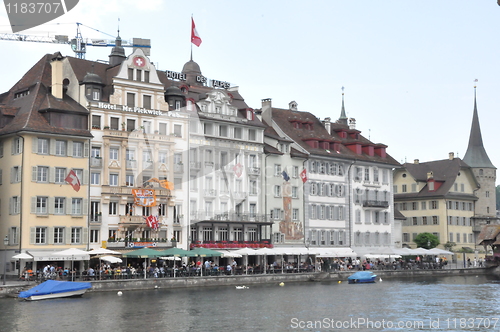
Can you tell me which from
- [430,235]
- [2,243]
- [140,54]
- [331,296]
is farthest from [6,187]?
[430,235]

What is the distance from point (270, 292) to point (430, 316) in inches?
773

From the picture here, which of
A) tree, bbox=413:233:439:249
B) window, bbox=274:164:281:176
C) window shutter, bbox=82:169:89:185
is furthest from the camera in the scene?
tree, bbox=413:233:439:249

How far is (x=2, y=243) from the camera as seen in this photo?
71938 millimetres

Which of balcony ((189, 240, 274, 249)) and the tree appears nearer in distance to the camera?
balcony ((189, 240, 274, 249))

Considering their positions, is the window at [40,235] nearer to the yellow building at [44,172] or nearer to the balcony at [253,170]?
the yellow building at [44,172]

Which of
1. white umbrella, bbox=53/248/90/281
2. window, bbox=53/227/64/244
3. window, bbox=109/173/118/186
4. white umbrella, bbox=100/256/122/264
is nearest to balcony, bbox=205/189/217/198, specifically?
window, bbox=109/173/118/186

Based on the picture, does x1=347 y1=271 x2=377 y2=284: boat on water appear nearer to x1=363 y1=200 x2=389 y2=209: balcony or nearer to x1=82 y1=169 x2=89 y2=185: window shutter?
x1=363 y1=200 x2=389 y2=209: balcony

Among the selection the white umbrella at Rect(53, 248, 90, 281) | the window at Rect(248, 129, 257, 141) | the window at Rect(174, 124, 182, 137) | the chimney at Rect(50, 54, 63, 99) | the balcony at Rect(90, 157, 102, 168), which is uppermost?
the chimney at Rect(50, 54, 63, 99)

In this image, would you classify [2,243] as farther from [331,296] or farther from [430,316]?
[430,316]

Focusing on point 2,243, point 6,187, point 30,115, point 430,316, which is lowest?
point 430,316

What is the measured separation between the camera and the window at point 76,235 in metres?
73.3

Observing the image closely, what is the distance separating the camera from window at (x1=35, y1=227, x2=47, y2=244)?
70.8 meters

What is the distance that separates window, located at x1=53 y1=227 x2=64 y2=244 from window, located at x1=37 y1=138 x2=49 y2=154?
22.7 feet

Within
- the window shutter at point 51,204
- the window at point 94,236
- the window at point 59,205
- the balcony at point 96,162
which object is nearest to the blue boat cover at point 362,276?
the window at point 94,236
